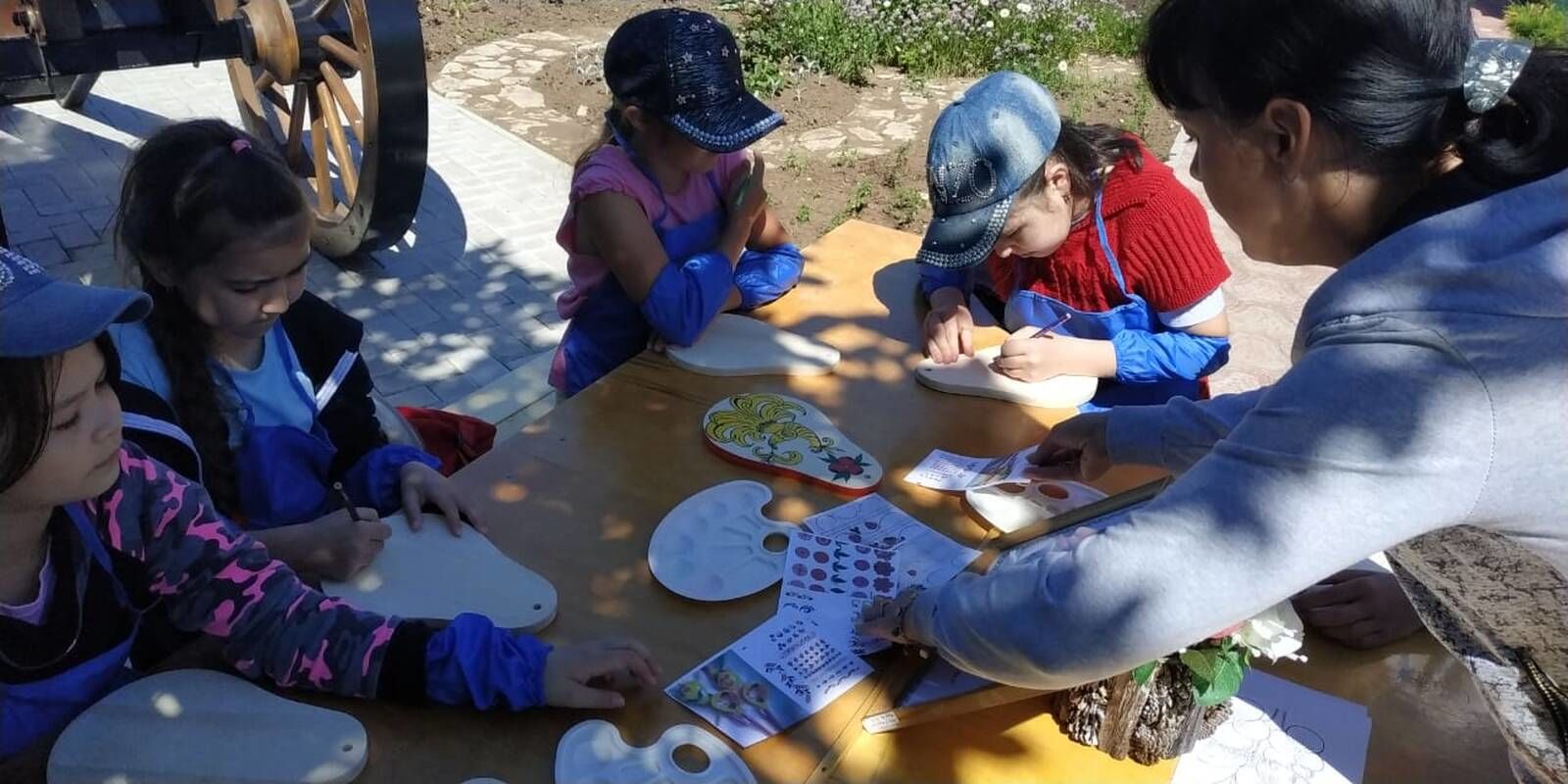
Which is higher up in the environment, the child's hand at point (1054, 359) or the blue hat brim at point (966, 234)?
the blue hat brim at point (966, 234)

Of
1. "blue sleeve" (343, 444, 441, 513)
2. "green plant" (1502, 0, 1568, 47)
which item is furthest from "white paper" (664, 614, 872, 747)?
"green plant" (1502, 0, 1568, 47)

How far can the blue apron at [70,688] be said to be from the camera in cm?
126

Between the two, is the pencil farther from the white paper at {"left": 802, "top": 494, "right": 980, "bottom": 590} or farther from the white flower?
the white flower

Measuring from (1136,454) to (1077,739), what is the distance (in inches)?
16.4

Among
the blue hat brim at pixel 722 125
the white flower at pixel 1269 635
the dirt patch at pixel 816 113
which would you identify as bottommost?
the dirt patch at pixel 816 113

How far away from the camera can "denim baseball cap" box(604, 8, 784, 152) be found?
6.84ft

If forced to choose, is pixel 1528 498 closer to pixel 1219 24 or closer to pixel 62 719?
pixel 1219 24

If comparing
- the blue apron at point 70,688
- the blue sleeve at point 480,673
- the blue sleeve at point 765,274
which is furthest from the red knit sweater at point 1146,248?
the blue apron at point 70,688

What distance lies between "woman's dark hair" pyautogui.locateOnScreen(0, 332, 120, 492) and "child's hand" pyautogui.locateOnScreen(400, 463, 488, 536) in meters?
0.54

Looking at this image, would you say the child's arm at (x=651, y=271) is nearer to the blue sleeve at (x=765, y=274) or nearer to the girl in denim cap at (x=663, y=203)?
the girl in denim cap at (x=663, y=203)

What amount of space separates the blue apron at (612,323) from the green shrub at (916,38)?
12.5 feet

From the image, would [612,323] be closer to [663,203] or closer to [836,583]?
[663,203]

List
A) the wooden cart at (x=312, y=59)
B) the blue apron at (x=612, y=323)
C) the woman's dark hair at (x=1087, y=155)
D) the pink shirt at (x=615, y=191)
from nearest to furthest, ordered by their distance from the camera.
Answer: the woman's dark hair at (x=1087, y=155)
the pink shirt at (x=615, y=191)
the blue apron at (x=612, y=323)
the wooden cart at (x=312, y=59)

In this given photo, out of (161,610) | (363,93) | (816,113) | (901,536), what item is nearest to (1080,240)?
(901,536)
